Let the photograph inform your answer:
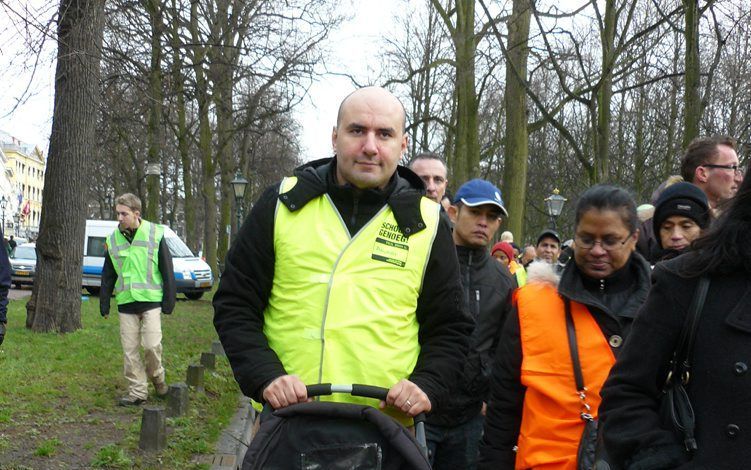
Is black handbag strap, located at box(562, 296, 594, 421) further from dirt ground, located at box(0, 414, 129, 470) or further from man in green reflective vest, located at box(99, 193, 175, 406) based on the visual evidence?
man in green reflective vest, located at box(99, 193, 175, 406)

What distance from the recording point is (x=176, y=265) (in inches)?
929

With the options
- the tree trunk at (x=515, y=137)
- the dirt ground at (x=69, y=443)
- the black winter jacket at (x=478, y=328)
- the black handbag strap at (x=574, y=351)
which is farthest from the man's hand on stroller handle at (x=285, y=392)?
the tree trunk at (x=515, y=137)

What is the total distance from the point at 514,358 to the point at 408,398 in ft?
2.19

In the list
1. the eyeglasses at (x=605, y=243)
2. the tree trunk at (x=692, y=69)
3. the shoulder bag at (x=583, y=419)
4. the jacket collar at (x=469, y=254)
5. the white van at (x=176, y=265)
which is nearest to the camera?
the shoulder bag at (x=583, y=419)

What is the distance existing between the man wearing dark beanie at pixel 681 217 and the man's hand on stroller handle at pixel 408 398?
1831 millimetres

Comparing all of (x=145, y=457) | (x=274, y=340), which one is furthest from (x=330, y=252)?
(x=145, y=457)

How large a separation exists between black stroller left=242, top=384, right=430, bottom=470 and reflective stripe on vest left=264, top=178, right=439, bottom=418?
0.44 feet

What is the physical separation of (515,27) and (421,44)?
38.5 feet

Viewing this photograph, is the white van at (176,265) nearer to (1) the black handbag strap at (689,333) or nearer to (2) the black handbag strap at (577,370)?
(2) the black handbag strap at (577,370)

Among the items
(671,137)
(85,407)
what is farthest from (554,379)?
(671,137)

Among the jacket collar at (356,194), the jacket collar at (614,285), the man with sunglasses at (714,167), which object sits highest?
the man with sunglasses at (714,167)

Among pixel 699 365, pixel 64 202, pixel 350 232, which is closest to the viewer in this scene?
pixel 699 365

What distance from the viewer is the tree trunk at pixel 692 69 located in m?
8.90

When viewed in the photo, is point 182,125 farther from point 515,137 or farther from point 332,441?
point 332,441
